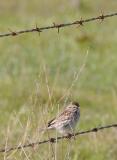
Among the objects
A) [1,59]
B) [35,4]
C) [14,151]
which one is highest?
[35,4]

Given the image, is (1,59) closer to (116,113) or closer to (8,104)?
(8,104)

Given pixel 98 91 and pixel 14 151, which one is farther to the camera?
pixel 98 91

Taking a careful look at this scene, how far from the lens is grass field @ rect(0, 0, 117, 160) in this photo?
10.4m

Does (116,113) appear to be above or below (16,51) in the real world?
below

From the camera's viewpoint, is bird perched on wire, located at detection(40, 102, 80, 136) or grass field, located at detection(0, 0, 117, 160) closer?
A: bird perched on wire, located at detection(40, 102, 80, 136)

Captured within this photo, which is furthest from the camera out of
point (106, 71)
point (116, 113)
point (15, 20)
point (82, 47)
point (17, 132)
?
point (15, 20)

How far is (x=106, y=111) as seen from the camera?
1565cm

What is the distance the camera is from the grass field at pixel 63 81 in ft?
34.1

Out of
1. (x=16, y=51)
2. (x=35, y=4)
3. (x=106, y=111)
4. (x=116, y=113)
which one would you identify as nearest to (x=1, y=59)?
(x=16, y=51)

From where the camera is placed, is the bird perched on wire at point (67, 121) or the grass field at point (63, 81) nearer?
the bird perched on wire at point (67, 121)

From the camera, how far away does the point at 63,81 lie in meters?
17.6

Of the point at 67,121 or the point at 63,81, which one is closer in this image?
the point at 67,121

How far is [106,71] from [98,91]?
5.75ft

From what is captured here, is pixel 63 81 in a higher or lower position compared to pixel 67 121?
higher
